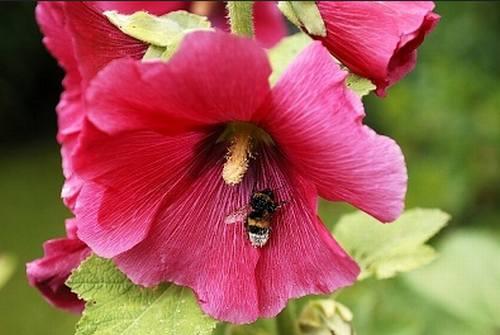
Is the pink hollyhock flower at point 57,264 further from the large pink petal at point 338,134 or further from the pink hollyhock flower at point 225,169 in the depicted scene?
the large pink petal at point 338,134

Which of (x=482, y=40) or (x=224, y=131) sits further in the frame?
(x=482, y=40)

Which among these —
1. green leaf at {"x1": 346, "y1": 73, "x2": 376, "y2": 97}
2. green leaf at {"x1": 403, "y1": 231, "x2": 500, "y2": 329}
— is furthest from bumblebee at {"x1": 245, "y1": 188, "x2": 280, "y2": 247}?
green leaf at {"x1": 403, "y1": 231, "x2": 500, "y2": 329}

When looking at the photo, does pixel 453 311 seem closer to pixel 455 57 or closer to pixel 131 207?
pixel 131 207

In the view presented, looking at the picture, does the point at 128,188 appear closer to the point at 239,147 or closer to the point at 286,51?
the point at 239,147

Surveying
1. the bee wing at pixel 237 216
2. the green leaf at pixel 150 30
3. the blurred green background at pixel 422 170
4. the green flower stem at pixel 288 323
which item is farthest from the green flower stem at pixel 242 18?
the blurred green background at pixel 422 170

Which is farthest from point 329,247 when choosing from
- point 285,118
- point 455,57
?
point 455,57

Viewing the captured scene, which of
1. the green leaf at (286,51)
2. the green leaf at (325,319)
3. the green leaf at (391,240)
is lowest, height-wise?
the green leaf at (325,319)
